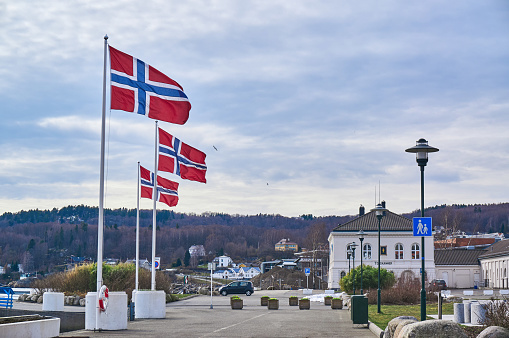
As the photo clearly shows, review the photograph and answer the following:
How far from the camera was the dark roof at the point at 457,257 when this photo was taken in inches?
3719

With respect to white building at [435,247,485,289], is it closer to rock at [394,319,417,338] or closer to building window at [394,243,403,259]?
building window at [394,243,403,259]

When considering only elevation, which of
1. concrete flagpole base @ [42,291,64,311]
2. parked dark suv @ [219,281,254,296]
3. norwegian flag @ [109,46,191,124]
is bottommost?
parked dark suv @ [219,281,254,296]

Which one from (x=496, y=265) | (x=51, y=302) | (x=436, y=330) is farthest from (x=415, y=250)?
(x=436, y=330)

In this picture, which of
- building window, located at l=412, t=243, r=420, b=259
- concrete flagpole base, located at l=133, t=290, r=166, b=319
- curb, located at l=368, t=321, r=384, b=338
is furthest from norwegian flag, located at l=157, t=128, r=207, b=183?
building window, located at l=412, t=243, r=420, b=259

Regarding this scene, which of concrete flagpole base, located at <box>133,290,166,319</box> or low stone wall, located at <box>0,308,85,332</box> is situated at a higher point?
concrete flagpole base, located at <box>133,290,166,319</box>

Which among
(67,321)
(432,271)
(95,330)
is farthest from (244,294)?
(95,330)

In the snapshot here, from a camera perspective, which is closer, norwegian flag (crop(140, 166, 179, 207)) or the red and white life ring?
the red and white life ring

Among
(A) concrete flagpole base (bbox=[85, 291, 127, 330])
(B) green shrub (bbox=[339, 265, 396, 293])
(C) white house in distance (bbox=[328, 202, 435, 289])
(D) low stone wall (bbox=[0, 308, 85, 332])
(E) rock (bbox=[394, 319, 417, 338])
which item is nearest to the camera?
(E) rock (bbox=[394, 319, 417, 338])

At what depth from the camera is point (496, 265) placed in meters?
86.6

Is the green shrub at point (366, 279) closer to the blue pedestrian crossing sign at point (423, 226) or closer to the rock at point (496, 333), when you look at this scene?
the blue pedestrian crossing sign at point (423, 226)

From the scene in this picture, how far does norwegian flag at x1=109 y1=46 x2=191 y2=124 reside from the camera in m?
20.4

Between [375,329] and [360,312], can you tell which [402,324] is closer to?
[375,329]

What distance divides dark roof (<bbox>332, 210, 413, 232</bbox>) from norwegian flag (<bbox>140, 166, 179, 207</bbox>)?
56267 millimetres

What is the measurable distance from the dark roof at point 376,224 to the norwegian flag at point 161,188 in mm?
56267
